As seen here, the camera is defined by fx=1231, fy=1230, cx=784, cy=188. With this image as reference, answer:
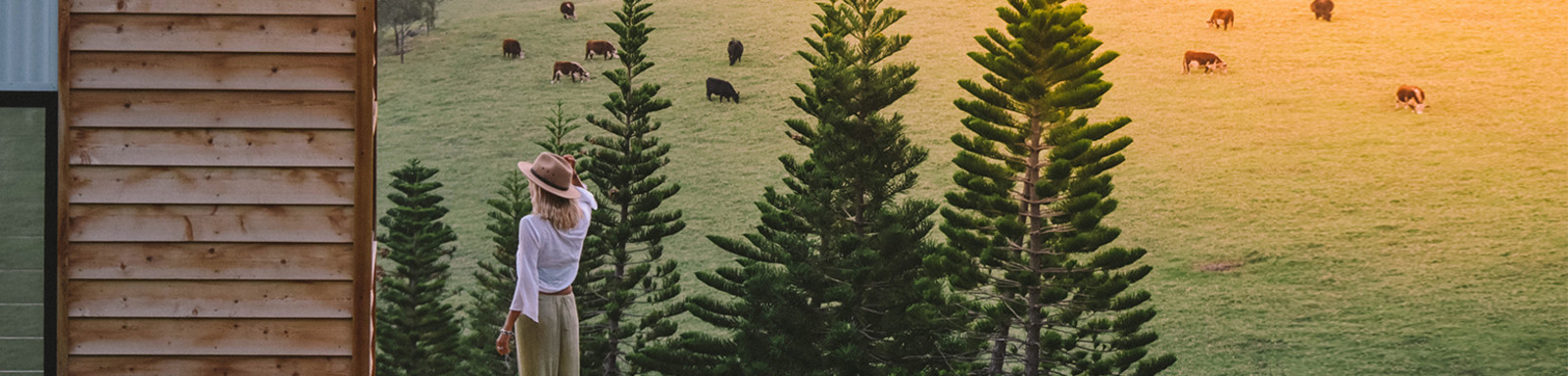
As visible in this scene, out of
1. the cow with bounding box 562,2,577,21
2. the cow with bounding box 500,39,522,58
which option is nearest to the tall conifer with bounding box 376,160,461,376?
the cow with bounding box 500,39,522,58

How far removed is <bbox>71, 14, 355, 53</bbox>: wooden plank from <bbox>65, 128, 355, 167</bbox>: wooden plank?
0.23 metres

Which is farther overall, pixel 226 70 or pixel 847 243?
pixel 847 243

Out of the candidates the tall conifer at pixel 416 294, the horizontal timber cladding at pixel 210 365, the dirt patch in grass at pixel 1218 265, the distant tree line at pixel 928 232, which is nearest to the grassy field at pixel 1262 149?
the dirt patch in grass at pixel 1218 265

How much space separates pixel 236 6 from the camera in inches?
132

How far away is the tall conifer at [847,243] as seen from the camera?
10.2 metres

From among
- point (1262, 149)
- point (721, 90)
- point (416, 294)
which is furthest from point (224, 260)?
point (721, 90)

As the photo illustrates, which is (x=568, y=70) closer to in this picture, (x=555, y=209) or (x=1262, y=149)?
(x=1262, y=149)

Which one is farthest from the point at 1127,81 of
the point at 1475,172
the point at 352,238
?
the point at 352,238

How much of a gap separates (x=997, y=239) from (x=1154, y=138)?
8987 mm

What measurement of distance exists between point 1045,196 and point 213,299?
793 cm

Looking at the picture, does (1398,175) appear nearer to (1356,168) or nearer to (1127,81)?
(1356,168)

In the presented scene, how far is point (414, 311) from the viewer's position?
15.6m

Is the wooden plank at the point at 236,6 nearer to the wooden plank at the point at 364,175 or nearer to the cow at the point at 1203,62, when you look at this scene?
the wooden plank at the point at 364,175

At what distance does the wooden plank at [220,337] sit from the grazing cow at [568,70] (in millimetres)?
18499
